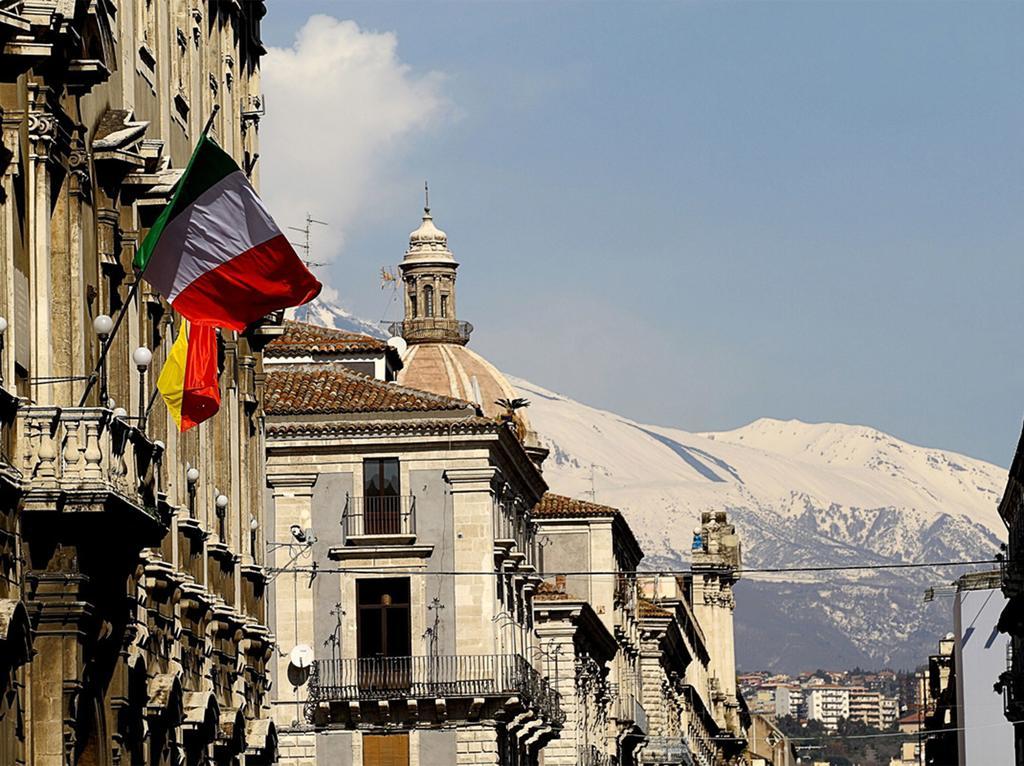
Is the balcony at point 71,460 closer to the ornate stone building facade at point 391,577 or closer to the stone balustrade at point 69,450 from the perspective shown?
the stone balustrade at point 69,450

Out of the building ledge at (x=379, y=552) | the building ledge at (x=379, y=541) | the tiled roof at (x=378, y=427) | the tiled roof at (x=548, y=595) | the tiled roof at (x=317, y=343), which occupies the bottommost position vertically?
the tiled roof at (x=548, y=595)

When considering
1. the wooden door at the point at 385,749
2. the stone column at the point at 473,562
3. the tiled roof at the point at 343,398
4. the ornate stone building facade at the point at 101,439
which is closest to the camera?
the ornate stone building facade at the point at 101,439

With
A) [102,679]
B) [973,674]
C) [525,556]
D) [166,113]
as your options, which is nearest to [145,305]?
[166,113]

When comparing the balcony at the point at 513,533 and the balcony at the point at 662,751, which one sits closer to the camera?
the balcony at the point at 513,533

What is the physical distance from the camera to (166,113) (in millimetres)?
38250

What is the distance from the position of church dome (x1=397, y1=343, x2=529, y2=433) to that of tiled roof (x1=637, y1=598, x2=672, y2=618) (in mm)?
9363

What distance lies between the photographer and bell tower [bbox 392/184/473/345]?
12406cm

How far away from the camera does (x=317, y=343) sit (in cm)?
7575

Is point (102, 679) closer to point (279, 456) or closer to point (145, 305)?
point (145, 305)

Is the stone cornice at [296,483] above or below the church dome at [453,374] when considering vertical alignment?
below

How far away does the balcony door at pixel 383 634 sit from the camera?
219ft

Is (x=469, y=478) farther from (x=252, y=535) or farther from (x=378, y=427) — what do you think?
(x=252, y=535)

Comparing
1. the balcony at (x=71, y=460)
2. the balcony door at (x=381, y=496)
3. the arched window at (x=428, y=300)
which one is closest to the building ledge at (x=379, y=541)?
the balcony door at (x=381, y=496)

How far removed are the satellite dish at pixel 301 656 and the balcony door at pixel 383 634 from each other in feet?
12.5
